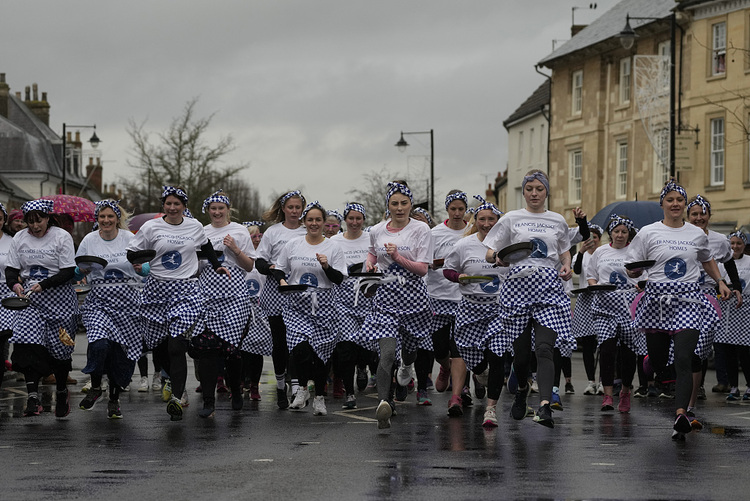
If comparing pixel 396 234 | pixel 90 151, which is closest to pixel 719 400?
pixel 396 234

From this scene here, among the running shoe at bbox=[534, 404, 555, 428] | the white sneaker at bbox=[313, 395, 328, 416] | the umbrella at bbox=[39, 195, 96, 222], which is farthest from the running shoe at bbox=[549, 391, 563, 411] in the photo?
the umbrella at bbox=[39, 195, 96, 222]

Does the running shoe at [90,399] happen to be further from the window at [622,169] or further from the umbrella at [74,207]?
the window at [622,169]

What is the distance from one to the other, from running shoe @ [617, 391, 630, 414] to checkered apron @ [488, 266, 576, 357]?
272 cm

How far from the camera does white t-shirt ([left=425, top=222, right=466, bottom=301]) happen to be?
45.4 ft

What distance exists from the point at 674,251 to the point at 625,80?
3881 centimetres

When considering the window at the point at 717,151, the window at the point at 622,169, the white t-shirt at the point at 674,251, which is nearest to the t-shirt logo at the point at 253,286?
the white t-shirt at the point at 674,251

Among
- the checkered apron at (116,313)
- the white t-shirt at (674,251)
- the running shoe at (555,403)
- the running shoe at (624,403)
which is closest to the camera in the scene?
the running shoe at (555,403)

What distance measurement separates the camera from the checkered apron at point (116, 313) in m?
12.4

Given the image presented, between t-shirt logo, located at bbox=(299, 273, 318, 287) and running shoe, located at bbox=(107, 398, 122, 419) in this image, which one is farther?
t-shirt logo, located at bbox=(299, 273, 318, 287)

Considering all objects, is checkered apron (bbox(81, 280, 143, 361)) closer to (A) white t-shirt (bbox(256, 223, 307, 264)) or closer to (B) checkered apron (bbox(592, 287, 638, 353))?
(A) white t-shirt (bbox(256, 223, 307, 264))

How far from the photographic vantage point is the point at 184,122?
2350 inches

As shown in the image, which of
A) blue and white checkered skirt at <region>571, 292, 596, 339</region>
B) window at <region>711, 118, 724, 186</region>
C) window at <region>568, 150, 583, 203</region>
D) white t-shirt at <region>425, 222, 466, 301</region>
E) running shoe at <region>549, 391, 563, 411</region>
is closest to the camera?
running shoe at <region>549, 391, 563, 411</region>

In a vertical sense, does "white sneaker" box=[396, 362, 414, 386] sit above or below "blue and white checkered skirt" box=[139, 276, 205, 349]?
below

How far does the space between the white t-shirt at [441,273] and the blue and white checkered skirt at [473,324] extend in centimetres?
115
